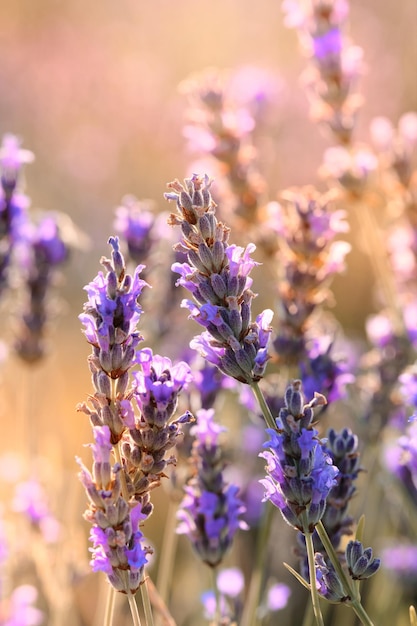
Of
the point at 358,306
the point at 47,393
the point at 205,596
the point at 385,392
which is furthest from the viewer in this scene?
the point at 358,306

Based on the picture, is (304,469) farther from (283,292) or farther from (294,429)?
(283,292)

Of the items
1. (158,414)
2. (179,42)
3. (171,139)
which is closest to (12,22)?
(179,42)

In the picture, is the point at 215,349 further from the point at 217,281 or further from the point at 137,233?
the point at 137,233

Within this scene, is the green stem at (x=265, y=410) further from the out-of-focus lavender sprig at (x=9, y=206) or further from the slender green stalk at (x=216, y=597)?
the out-of-focus lavender sprig at (x=9, y=206)

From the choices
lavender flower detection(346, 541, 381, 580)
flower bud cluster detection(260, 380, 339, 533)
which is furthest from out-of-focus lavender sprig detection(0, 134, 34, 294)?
lavender flower detection(346, 541, 381, 580)

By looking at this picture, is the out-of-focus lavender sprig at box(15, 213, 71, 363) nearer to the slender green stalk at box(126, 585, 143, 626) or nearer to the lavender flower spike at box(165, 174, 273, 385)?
the lavender flower spike at box(165, 174, 273, 385)

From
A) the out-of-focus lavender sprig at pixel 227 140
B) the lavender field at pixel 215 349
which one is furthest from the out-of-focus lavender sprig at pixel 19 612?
the out-of-focus lavender sprig at pixel 227 140

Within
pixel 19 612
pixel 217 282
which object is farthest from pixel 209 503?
pixel 19 612
